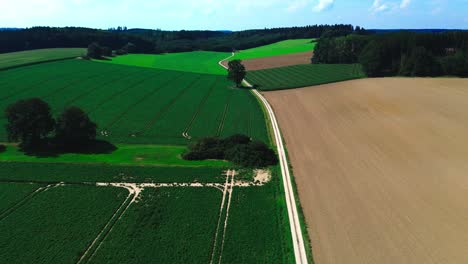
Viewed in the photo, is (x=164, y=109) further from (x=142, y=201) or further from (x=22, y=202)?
(x=22, y=202)

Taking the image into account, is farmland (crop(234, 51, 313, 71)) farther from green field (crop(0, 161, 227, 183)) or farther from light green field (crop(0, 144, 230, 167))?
green field (crop(0, 161, 227, 183))

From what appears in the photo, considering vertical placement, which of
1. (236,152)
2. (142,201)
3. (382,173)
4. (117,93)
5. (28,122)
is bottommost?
(142,201)

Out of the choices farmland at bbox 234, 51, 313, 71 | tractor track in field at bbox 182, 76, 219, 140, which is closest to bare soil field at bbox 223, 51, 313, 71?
farmland at bbox 234, 51, 313, 71

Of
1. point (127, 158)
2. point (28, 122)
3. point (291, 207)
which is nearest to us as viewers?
point (291, 207)

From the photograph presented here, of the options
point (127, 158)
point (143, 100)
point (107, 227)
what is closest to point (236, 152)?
point (127, 158)

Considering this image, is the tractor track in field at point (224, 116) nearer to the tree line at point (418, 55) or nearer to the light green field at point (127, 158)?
the light green field at point (127, 158)

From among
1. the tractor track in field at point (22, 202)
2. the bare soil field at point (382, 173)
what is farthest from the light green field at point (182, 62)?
the tractor track in field at point (22, 202)
